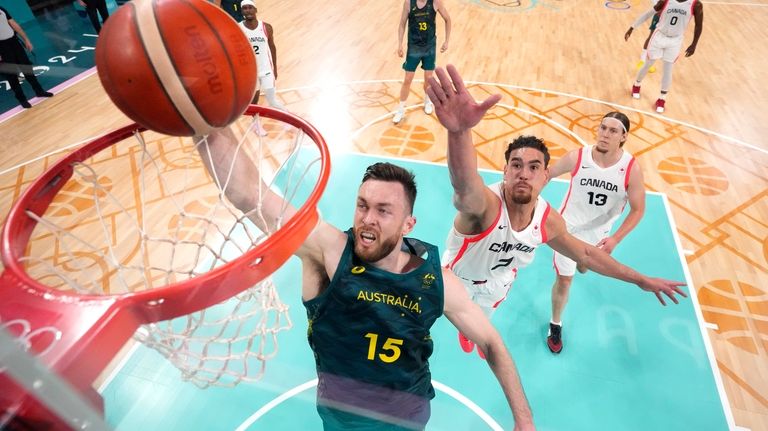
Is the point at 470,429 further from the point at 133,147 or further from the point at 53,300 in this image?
the point at 133,147

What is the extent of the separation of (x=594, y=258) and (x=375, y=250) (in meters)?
1.45

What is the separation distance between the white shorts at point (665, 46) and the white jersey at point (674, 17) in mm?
53

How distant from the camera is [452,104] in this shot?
1.75 m

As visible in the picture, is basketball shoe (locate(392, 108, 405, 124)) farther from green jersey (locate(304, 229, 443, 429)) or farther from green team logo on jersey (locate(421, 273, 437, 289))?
green team logo on jersey (locate(421, 273, 437, 289))

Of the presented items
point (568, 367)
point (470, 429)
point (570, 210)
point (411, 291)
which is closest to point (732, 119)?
point (570, 210)

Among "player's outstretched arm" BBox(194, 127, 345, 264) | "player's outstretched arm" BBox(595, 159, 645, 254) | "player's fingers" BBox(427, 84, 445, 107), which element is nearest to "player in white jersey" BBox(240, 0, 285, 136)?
"player's outstretched arm" BBox(194, 127, 345, 264)

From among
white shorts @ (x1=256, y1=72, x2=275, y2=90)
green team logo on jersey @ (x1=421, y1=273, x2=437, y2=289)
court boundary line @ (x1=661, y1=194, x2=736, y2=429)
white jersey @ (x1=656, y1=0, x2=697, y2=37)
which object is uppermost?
white shorts @ (x1=256, y1=72, x2=275, y2=90)

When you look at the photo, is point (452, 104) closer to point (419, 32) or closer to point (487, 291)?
point (487, 291)

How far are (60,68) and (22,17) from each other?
10.9ft

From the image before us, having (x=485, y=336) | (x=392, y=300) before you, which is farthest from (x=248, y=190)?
(x=485, y=336)

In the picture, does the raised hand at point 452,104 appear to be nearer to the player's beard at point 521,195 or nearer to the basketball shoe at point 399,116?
the player's beard at point 521,195

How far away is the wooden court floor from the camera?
12.4 feet

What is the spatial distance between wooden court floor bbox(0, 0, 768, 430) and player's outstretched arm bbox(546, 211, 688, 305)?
1.28m

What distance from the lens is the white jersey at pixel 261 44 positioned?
4.84m
